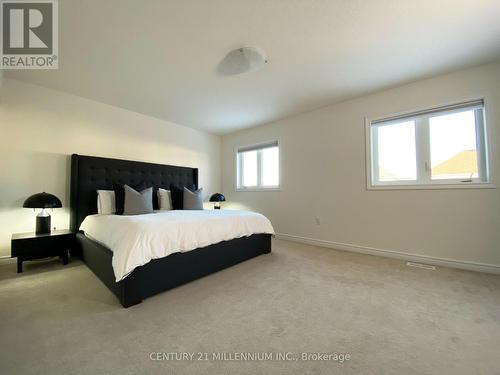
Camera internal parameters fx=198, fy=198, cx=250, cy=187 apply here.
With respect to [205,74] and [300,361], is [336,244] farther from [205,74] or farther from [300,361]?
[205,74]

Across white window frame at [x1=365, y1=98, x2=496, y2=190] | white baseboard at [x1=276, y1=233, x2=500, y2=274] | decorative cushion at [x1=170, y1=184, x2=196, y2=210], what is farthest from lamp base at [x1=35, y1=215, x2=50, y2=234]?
white window frame at [x1=365, y1=98, x2=496, y2=190]

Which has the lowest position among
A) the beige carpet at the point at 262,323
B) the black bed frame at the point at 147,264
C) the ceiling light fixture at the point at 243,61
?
the beige carpet at the point at 262,323

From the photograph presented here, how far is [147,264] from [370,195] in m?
3.10

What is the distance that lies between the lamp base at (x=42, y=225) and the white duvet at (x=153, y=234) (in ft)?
1.34

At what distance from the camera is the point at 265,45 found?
2.04m

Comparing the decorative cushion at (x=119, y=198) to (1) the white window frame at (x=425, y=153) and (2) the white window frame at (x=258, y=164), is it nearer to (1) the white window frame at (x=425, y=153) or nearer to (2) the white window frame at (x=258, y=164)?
(2) the white window frame at (x=258, y=164)

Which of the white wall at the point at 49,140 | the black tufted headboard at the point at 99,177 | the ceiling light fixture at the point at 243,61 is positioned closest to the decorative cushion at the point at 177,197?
the black tufted headboard at the point at 99,177

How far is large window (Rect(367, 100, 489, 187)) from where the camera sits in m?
2.45

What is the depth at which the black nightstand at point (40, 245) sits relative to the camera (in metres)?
2.23

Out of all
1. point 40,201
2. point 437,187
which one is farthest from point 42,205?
point 437,187

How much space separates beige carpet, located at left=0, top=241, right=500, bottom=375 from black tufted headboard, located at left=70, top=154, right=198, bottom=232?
984 mm

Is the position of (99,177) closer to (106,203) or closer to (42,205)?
(106,203)

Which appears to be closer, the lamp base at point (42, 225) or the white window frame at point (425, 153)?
the white window frame at point (425, 153)

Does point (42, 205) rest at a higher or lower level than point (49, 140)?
lower
